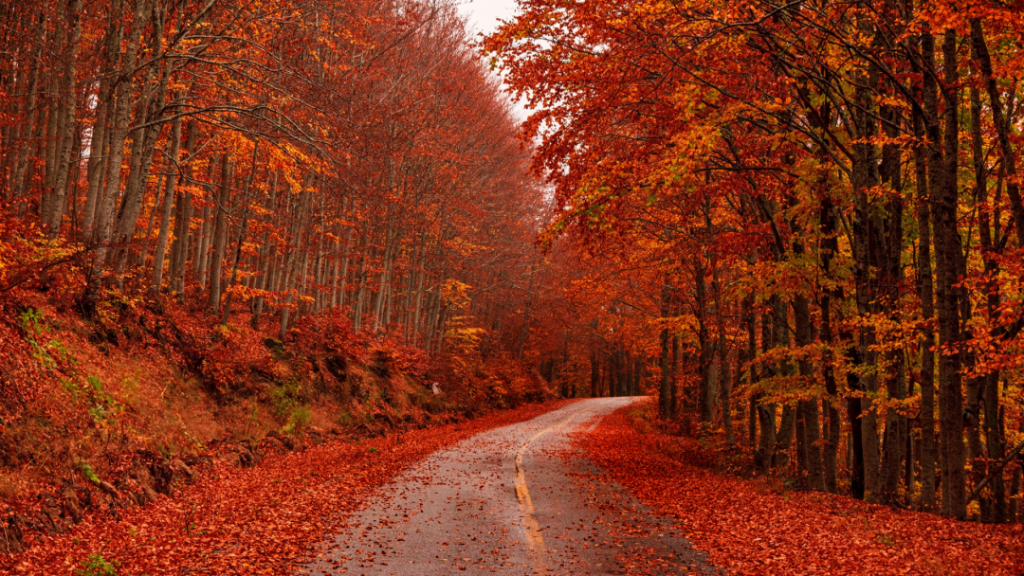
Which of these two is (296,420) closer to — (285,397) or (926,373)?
(285,397)

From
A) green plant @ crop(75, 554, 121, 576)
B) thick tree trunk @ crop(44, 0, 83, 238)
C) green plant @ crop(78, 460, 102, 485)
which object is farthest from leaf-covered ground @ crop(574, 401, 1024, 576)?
thick tree trunk @ crop(44, 0, 83, 238)

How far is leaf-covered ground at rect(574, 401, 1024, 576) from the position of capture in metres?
6.90

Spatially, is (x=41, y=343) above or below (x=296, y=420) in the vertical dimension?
above

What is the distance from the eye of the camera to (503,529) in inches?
337

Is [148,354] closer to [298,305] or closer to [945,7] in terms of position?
[298,305]

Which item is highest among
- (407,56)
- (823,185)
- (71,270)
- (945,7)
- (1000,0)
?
(407,56)

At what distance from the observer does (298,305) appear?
22.2 meters

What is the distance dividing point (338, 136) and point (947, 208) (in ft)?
38.9

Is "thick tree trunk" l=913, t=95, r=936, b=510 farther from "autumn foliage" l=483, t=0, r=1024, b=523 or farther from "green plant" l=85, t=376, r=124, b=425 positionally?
"green plant" l=85, t=376, r=124, b=425

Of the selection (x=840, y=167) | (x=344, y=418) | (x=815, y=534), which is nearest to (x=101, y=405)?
(x=344, y=418)

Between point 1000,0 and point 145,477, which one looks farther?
point 145,477

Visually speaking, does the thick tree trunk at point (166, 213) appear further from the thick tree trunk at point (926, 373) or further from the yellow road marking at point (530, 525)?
the thick tree trunk at point (926, 373)

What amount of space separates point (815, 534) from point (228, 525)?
770 cm


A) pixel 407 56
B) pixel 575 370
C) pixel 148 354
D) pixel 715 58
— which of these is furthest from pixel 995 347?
pixel 575 370
